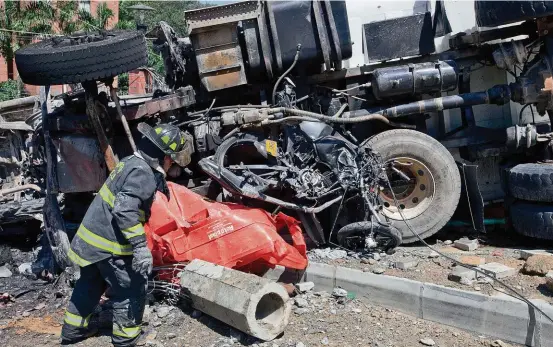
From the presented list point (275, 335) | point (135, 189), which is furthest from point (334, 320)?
point (135, 189)

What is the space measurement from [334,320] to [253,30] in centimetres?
300

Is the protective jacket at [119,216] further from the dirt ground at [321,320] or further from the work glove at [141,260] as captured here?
the dirt ground at [321,320]

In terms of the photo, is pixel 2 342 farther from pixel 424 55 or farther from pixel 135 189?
pixel 424 55

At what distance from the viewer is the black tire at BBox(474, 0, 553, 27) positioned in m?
4.96

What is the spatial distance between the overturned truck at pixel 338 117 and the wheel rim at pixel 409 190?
0.05 feet

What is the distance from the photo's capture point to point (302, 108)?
5.83 m

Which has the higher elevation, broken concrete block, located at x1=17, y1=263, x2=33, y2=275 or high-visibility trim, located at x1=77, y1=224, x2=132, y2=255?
high-visibility trim, located at x1=77, y1=224, x2=132, y2=255

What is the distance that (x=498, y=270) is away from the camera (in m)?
4.36

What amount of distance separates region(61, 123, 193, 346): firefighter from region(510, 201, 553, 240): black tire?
3.16 metres

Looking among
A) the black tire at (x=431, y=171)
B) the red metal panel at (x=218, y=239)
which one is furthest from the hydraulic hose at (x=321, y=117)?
the red metal panel at (x=218, y=239)

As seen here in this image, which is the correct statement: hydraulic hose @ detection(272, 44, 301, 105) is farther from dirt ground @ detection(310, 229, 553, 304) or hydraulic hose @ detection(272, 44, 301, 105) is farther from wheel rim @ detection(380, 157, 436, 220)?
dirt ground @ detection(310, 229, 553, 304)

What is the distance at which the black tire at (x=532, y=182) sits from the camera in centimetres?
500

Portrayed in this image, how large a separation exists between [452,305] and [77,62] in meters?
3.50

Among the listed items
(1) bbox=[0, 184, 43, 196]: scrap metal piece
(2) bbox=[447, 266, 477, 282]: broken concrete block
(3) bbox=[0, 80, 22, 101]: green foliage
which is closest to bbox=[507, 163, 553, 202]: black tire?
(2) bbox=[447, 266, 477, 282]: broken concrete block
